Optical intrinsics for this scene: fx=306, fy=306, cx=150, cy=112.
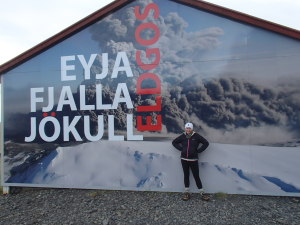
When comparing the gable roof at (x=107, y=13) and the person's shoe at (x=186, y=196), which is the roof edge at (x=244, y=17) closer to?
the gable roof at (x=107, y=13)

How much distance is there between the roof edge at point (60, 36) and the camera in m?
8.01

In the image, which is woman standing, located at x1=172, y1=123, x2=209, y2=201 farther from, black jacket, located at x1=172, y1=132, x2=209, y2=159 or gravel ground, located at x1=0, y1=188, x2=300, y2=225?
gravel ground, located at x1=0, y1=188, x2=300, y2=225

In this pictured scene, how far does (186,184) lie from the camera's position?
7.15m

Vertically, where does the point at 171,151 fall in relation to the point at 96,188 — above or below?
above

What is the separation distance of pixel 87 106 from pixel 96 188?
2.16 m

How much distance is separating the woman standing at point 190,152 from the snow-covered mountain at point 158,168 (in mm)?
270

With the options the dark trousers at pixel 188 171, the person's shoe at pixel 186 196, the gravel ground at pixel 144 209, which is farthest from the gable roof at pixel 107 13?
the person's shoe at pixel 186 196

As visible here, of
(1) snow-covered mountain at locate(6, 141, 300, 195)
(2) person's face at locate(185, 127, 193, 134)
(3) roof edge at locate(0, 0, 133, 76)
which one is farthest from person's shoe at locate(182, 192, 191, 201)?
(3) roof edge at locate(0, 0, 133, 76)

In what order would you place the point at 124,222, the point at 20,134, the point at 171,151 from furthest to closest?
the point at 20,134
the point at 171,151
the point at 124,222

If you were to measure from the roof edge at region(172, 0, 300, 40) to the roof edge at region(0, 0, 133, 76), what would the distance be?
182 cm

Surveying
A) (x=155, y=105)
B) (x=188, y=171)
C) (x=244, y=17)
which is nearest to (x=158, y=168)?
(x=188, y=171)

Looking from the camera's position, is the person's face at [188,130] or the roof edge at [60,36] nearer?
the person's face at [188,130]

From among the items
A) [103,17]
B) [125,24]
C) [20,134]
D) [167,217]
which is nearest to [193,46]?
[125,24]

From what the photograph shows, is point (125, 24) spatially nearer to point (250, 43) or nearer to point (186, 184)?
point (250, 43)
